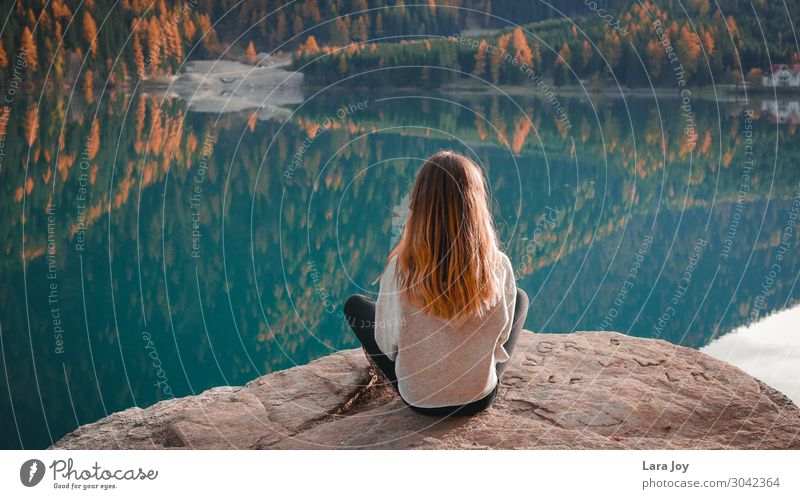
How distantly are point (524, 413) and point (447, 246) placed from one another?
0.72 m

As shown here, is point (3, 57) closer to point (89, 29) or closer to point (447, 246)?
point (89, 29)

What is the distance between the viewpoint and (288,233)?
8219mm

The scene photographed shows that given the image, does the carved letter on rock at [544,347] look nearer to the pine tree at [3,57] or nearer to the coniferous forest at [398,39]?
the pine tree at [3,57]

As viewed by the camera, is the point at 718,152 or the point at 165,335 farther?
the point at 718,152

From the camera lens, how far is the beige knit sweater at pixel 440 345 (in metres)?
2.34

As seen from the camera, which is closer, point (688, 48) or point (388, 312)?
point (388, 312)

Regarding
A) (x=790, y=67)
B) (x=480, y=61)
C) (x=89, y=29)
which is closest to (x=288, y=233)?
(x=89, y=29)

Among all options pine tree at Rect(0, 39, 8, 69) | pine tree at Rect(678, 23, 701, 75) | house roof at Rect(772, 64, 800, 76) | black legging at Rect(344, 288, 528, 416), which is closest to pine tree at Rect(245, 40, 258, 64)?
pine tree at Rect(0, 39, 8, 69)

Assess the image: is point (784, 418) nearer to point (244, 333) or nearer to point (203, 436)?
point (203, 436)

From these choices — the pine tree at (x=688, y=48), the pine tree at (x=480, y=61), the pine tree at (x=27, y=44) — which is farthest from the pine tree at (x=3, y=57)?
the pine tree at (x=688, y=48)

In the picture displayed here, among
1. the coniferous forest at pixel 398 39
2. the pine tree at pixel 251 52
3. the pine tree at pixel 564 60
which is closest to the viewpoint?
the coniferous forest at pixel 398 39

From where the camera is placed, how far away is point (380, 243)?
695 centimetres
